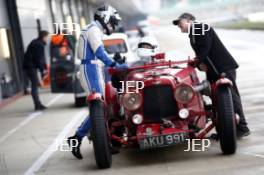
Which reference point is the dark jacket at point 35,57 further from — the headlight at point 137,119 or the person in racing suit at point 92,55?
the headlight at point 137,119

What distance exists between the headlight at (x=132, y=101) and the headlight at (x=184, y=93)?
431 mm

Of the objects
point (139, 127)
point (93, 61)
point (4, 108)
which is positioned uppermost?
point (93, 61)

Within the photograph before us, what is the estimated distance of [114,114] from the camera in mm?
7586

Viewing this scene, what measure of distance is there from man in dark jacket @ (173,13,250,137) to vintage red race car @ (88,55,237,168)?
1.53 ft

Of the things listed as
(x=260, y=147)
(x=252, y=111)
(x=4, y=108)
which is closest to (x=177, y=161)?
(x=260, y=147)

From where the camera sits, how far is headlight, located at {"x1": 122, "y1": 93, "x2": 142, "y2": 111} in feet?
23.0

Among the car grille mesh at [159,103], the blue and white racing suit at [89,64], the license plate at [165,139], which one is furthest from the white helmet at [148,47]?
the license plate at [165,139]

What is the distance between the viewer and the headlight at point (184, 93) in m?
6.96

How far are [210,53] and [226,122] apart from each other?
1.32 meters

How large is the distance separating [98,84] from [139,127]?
3.10ft

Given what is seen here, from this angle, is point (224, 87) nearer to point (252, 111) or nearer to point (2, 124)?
point (252, 111)

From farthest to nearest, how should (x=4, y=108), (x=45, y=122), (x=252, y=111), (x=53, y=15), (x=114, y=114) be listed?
(x=53, y=15)
(x=4, y=108)
(x=45, y=122)
(x=252, y=111)
(x=114, y=114)

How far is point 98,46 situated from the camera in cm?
746

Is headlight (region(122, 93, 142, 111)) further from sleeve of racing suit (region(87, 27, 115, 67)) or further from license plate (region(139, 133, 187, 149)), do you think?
sleeve of racing suit (region(87, 27, 115, 67))
